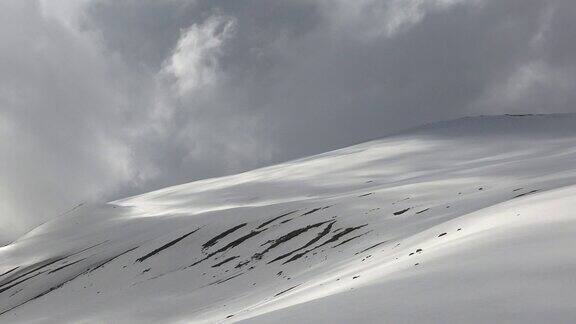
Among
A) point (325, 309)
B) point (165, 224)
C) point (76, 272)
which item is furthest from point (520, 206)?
point (165, 224)

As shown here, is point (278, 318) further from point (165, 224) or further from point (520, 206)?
point (165, 224)

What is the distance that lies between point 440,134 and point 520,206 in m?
132

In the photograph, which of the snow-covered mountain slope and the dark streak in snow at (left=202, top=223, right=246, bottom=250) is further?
the dark streak in snow at (left=202, top=223, right=246, bottom=250)

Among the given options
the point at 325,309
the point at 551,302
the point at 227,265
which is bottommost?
the point at 551,302

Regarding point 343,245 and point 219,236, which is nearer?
point 343,245

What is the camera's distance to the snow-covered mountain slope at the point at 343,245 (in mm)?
12961

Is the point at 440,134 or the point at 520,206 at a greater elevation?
the point at 440,134

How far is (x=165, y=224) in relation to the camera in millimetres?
86688

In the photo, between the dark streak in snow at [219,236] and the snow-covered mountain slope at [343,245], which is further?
the dark streak in snow at [219,236]

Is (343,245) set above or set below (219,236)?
below

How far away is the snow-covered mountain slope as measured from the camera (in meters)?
13.0

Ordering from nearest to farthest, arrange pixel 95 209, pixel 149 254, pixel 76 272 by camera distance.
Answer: pixel 149 254 < pixel 76 272 < pixel 95 209

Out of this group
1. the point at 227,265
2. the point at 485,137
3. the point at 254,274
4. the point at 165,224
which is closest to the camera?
the point at 254,274

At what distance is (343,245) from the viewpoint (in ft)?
137
